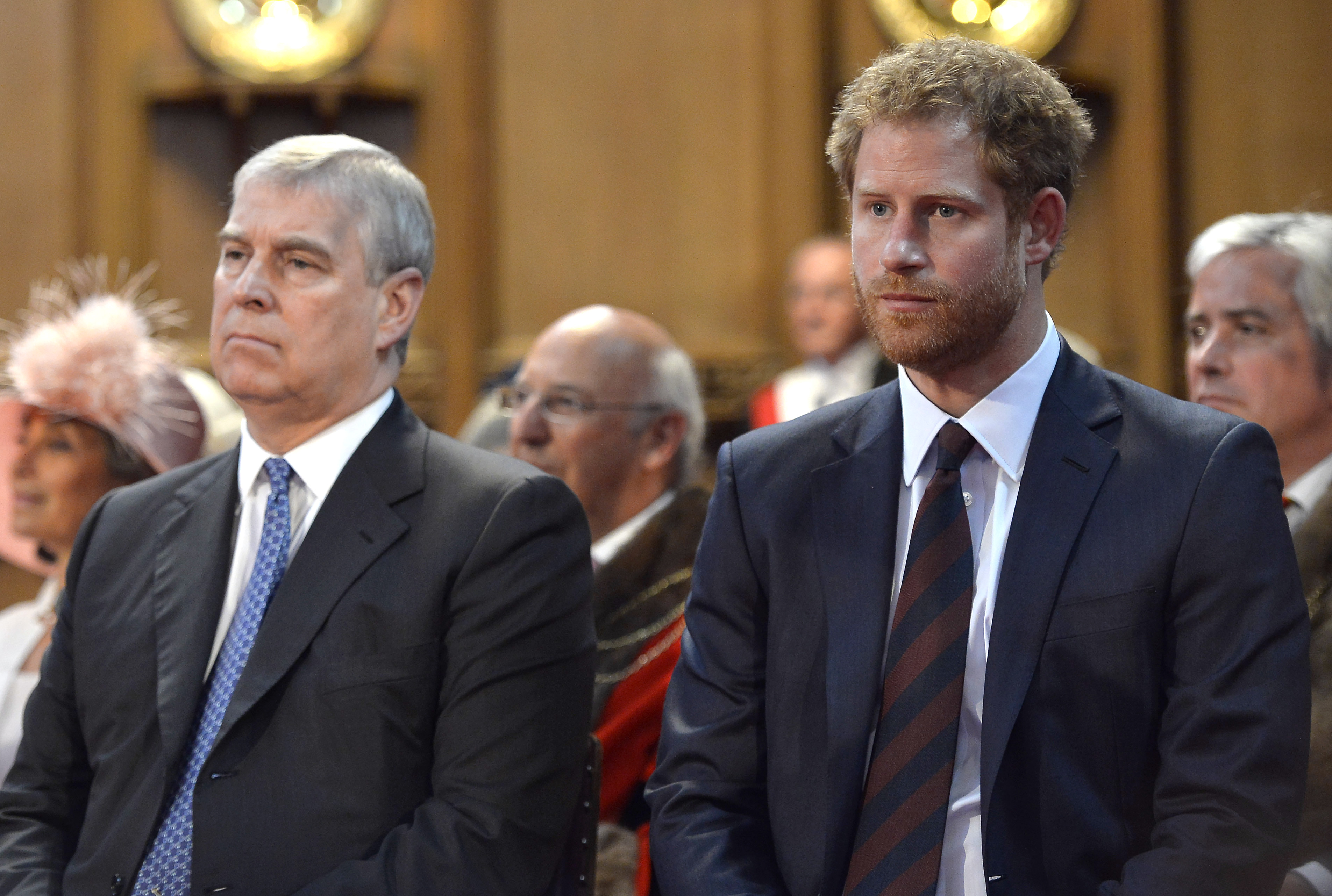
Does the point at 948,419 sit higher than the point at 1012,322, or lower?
lower

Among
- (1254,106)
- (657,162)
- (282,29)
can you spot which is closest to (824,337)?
(657,162)

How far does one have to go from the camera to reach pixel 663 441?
323 cm

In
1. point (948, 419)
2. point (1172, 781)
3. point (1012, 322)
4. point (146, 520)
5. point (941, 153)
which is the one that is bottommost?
point (1172, 781)

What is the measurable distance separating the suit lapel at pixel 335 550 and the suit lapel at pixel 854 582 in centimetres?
66

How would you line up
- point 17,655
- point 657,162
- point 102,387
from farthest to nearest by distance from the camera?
point 657,162 → point 17,655 → point 102,387

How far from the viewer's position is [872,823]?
1755 millimetres

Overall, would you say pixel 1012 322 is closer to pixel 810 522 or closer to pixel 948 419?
pixel 948 419

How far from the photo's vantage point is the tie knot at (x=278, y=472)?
225cm

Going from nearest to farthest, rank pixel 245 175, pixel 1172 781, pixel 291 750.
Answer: pixel 1172 781 < pixel 291 750 < pixel 245 175

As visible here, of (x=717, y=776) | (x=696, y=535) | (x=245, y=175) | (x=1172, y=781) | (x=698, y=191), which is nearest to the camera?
(x=1172, y=781)

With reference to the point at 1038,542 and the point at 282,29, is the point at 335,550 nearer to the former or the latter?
the point at 1038,542

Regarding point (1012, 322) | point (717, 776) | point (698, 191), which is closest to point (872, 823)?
point (717, 776)

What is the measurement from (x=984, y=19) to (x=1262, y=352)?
3.13 metres

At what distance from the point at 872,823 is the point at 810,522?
39 cm
